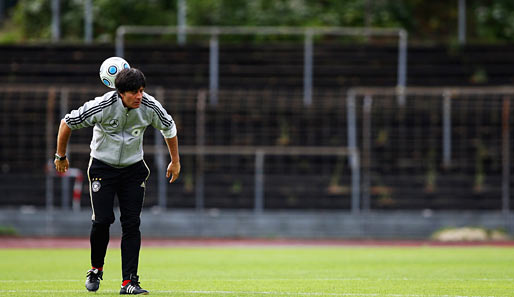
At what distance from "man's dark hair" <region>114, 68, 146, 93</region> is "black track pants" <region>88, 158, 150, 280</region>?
745 millimetres

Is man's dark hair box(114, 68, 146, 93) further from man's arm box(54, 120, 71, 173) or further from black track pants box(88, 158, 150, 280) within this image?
black track pants box(88, 158, 150, 280)

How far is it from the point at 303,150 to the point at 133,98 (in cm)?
1360

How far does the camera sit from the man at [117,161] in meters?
6.91

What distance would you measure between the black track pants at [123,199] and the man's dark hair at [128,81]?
75 cm

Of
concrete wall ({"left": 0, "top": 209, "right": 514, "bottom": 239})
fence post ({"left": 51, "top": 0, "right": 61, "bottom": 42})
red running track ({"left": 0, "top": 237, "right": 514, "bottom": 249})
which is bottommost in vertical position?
red running track ({"left": 0, "top": 237, "right": 514, "bottom": 249})

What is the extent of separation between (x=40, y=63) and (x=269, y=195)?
773 cm

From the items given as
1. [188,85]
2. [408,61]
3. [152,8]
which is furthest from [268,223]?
[152,8]

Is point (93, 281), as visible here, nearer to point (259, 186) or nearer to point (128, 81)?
point (128, 81)

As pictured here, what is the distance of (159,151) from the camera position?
64.2 feet

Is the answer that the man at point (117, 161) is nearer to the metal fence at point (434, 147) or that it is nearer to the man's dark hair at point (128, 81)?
the man's dark hair at point (128, 81)

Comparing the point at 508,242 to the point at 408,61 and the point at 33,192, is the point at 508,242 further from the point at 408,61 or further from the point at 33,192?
the point at 33,192

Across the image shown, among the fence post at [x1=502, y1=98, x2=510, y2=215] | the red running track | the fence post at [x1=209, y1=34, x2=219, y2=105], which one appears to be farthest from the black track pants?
the fence post at [x1=209, y1=34, x2=219, y2=105]

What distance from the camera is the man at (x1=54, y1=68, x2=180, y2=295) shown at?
691 cm

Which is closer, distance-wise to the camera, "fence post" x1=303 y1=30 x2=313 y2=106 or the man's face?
the man's face
